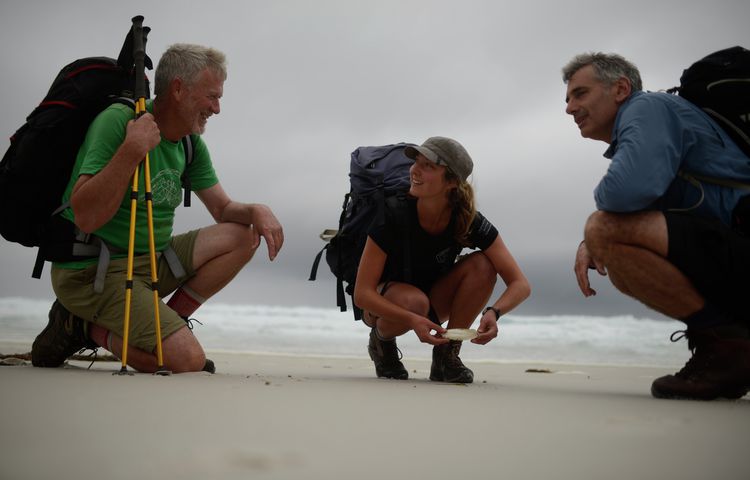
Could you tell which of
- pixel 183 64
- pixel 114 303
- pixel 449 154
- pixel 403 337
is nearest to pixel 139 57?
pixel 183 64

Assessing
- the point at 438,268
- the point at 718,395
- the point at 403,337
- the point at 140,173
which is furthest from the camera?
the point at 403,337

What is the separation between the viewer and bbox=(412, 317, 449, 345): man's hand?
3801 millimetres

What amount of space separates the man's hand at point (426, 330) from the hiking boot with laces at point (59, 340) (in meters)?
2.12

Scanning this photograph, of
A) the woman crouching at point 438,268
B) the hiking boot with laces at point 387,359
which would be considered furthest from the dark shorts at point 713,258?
the hiking boot with laces at point 387,359

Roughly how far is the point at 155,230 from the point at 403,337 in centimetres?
1042

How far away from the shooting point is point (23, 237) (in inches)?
149

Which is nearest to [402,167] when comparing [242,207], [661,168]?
[242,207]

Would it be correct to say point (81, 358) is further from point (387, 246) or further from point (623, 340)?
point (623, 340)

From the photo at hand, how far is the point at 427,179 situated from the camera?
4.03 m

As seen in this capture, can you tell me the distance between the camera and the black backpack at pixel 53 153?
11.9 feet

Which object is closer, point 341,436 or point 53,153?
point 341,436

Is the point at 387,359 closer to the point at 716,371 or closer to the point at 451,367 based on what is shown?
the point at 451,367

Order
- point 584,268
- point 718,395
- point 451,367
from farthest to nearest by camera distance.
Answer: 1. point 451,367
2. point 584,268
3. point 718,395

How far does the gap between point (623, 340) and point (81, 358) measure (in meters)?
13.6
